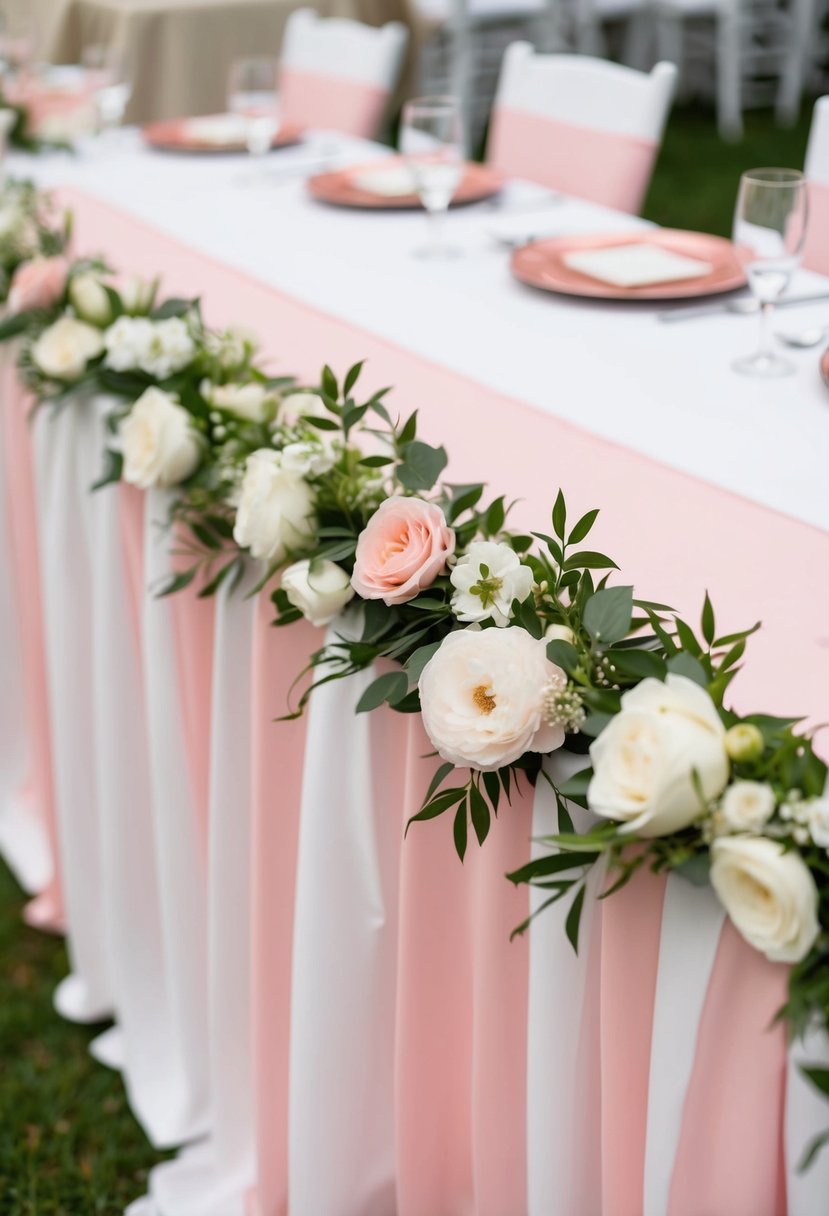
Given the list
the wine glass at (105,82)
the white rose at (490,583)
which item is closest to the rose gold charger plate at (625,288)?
the white rose at (490,583)

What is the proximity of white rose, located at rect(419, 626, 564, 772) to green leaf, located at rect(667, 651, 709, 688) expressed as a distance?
2.9 inches

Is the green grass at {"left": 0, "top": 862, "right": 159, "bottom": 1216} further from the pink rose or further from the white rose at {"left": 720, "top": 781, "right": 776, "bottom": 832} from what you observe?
Answer: the white rose at {"left": 720, "top": 781, "right": 776, "bottom": 832}

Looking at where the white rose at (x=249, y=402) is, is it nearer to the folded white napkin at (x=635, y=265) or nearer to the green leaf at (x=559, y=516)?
the green leaf at (x=559, y=516)

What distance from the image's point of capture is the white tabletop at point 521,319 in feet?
3.87

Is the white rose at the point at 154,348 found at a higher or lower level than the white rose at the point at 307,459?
lower

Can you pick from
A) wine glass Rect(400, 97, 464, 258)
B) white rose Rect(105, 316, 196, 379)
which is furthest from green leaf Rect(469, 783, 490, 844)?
wine glass Rect(400, 97, 464, 258)

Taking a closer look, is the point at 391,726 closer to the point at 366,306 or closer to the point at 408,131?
the point at 366,306

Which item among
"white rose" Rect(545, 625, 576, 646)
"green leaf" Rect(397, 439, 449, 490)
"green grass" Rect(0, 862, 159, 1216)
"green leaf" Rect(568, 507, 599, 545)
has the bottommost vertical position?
"green grass" Rect(0, 862, 159, 1216)

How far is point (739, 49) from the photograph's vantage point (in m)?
6.55

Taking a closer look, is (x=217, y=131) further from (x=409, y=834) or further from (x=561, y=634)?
(x=561, y=634)

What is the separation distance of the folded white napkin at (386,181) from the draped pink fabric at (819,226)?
1.97 feet

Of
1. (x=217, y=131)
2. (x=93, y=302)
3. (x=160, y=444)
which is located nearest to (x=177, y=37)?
(x=217, y=131)

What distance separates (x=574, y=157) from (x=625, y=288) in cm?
92

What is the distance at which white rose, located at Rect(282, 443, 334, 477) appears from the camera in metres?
1.01
